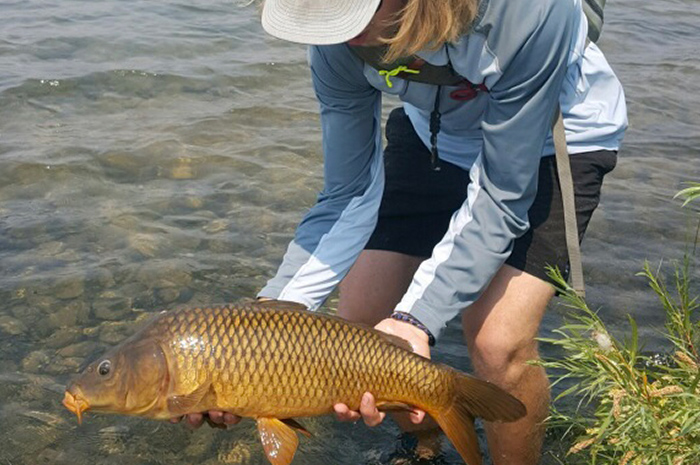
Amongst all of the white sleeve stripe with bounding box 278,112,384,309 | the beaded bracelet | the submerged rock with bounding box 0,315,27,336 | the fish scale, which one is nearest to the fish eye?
the fish scale

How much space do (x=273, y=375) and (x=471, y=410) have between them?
66 cm

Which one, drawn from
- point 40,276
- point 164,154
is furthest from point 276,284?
point 164,154

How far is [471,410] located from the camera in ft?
10.5

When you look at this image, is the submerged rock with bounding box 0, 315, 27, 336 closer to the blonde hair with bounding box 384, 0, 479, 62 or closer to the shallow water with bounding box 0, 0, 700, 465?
the shallow water with bounding box 0, 0, 700, 465

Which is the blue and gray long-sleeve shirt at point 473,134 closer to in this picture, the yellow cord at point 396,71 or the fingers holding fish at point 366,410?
the yellow cord at point 396,71

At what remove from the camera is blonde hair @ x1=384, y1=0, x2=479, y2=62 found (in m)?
3.03

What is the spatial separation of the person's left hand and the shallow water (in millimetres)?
967

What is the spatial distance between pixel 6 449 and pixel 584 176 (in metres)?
2.57

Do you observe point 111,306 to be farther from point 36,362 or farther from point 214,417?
point 214,417

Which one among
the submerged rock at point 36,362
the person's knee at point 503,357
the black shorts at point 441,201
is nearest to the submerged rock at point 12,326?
the submerged rock at point 36,362

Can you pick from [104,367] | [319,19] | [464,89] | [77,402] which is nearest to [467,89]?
[464,89]

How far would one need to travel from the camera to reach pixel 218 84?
865 centimetres

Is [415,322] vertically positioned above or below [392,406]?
above

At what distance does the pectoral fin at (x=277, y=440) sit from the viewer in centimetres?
315
